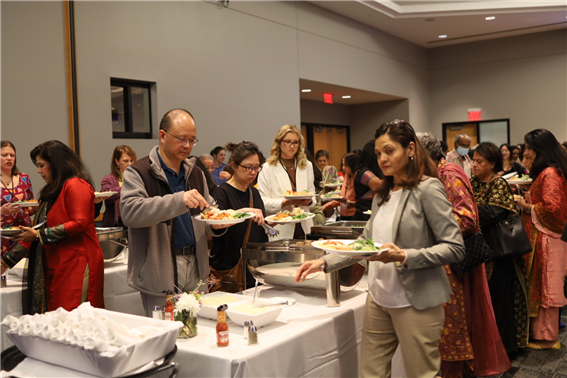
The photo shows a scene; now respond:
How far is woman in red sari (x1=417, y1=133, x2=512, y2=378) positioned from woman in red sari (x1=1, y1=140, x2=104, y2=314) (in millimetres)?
1883

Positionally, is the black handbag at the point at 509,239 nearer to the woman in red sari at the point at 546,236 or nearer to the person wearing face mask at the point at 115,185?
the woman in red sari at the point at 546,236

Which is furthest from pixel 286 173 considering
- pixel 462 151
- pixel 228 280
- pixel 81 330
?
pixel 462 151

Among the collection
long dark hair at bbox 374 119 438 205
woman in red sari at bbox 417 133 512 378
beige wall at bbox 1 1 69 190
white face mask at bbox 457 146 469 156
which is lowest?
woman in red sari at bbox 417 133 512 378

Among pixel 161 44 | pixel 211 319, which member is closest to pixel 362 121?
pixel 161 44

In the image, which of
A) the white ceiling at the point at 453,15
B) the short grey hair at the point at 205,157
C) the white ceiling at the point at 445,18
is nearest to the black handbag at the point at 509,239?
the short grey hair at the point at 205,157

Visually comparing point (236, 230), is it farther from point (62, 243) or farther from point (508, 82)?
point (508, 82)

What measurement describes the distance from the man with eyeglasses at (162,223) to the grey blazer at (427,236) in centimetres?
78

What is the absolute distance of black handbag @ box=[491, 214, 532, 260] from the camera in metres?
3.11

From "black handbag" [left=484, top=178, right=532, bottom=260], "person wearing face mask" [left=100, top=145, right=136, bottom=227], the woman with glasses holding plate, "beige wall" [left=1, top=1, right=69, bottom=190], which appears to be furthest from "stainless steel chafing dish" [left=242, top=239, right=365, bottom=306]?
"beige wall" [left=1, top=1, right=69, bottom=190]

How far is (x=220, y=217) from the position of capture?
2182mm

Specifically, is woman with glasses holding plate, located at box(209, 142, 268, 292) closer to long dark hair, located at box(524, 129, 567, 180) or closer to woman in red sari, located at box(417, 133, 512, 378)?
woman in red sari, located at box(417, 133, 512, 378)

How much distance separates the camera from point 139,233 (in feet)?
6.88

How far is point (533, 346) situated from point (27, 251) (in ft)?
11.2

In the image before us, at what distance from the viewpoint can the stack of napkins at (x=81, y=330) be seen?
134cm
